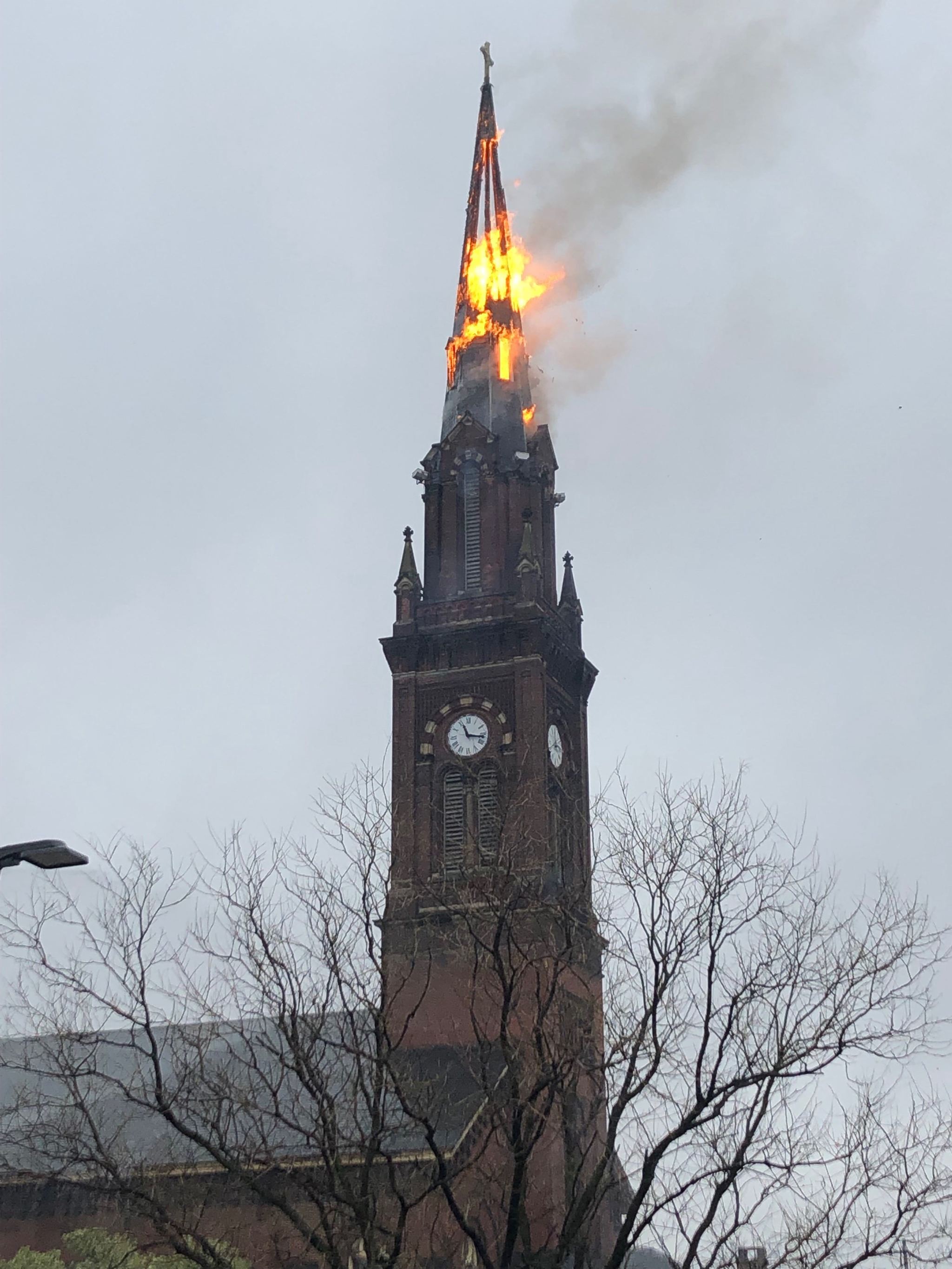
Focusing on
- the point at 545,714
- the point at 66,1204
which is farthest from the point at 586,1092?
the point at 66,1204

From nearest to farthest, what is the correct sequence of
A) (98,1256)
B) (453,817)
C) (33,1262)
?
(98,1256) → (33,1262) → (453,817)

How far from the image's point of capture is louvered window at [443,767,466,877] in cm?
4578

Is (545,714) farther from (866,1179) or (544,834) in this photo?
(866,1179)

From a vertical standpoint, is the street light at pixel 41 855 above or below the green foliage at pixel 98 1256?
above

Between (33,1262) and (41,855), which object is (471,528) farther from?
(41,855)

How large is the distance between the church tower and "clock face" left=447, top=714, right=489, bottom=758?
0.05m

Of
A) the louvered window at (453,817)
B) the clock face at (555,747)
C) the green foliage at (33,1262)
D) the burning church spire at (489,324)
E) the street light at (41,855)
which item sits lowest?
the green foliage at (33,1262)

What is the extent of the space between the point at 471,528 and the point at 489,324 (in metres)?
9.12

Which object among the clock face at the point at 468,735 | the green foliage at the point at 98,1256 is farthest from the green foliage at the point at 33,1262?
the clock face at the point at 468,735

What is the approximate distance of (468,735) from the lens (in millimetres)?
48031

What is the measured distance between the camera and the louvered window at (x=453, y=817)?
150 ft

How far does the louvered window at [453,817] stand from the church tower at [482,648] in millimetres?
49

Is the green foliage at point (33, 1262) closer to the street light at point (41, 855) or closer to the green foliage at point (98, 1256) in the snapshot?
the green foliage at point (98, 1256)

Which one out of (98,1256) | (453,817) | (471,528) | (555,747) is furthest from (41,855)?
(471,528)
